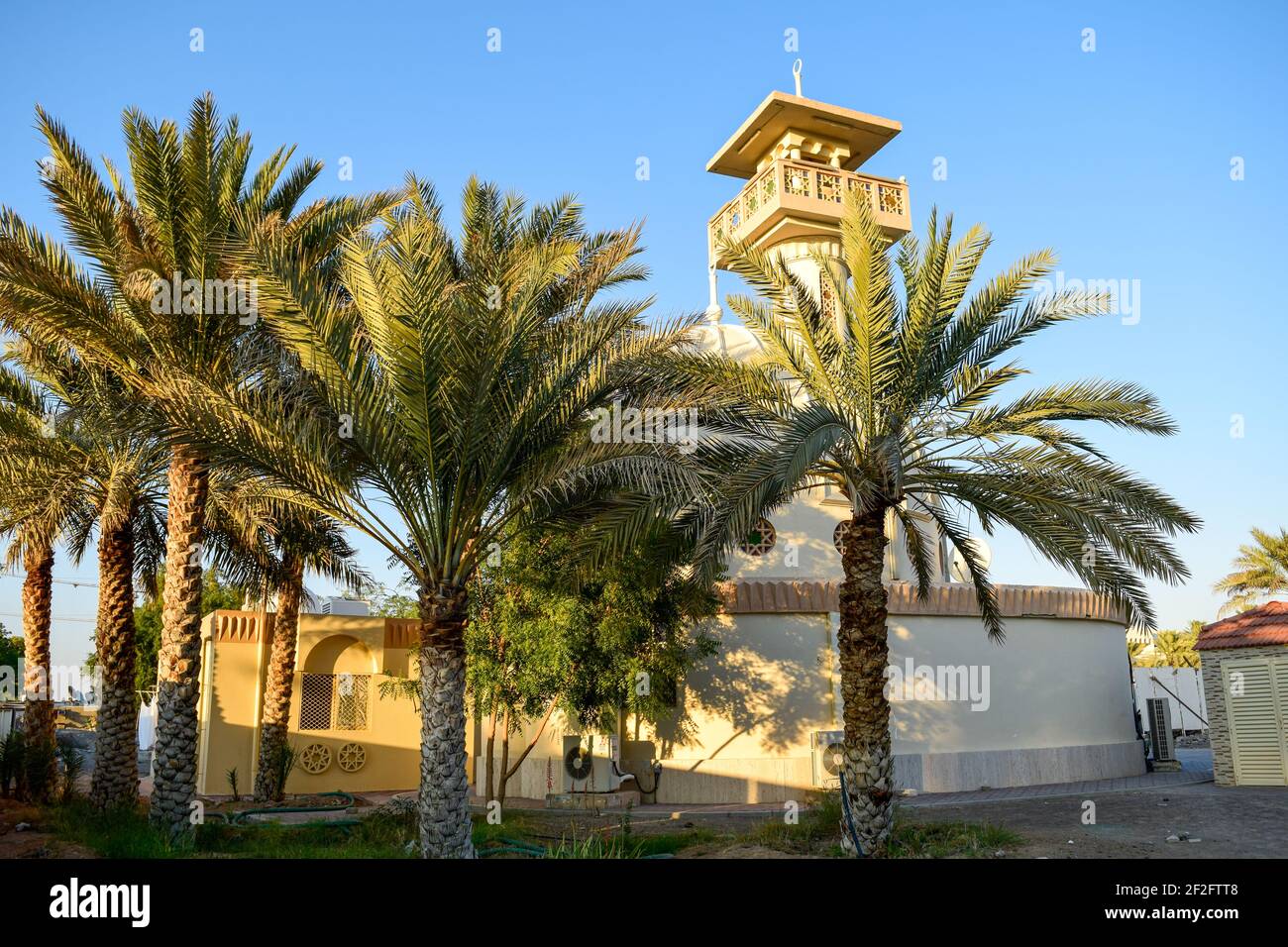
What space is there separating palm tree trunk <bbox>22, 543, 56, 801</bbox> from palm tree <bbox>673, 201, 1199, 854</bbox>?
1026 cm

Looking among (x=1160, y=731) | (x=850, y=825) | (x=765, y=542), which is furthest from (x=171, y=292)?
(x=1160, y=731)

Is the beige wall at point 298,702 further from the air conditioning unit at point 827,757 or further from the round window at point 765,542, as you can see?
the air conditioning unit at point 827,757

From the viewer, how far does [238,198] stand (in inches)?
486

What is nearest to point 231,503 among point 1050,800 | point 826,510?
point 826,510

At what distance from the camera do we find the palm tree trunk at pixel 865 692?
1050 cm

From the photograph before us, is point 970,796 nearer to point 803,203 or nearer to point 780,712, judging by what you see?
point 780,712

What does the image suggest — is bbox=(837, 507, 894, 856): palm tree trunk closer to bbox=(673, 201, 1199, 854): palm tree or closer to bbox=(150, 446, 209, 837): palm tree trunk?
bbox=(673, 201, 1199, 854): palm tree

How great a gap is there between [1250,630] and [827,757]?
729 centimetres

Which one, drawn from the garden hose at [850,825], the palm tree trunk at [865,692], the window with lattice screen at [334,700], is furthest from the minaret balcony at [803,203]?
the garden hose at [850,825]

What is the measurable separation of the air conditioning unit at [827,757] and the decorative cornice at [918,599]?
7.58 feet

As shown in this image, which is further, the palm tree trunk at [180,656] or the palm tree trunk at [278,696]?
the palm tree trunk at [278,696]

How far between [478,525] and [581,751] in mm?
8027

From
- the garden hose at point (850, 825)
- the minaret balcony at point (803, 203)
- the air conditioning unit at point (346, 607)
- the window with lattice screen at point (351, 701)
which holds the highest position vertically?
the minaret balcony at point (803, 203)
